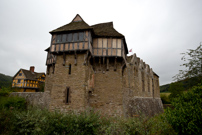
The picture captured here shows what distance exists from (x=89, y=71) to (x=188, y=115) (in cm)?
854

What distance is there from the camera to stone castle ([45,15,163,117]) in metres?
10.8

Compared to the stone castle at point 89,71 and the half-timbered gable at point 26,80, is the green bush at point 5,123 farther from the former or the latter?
the half-timbered gable at point 26,80

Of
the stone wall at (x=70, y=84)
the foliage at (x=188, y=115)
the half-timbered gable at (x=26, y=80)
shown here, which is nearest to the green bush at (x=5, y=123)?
the stone wall at (x=70, y=84)

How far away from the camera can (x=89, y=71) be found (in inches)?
472

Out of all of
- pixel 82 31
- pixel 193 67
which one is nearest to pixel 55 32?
pixel 82 31

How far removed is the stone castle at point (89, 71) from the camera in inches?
425

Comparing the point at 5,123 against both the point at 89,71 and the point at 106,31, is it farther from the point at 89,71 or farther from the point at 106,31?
the point at 106,31

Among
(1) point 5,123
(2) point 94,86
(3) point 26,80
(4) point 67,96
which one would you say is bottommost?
(1) point 5,123

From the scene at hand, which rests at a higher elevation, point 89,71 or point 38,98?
point 89,71

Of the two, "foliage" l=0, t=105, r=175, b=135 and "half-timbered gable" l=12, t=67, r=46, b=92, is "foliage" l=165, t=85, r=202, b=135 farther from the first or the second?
"half-timbered gable" l=12, t=67, r=46, b=92

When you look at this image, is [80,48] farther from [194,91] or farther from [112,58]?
[194,91]

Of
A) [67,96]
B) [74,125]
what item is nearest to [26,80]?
[67,96]

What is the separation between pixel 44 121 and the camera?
7.26 metres

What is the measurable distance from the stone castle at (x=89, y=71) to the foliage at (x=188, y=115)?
6301mm
